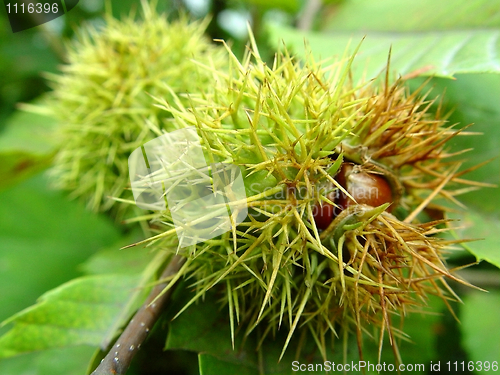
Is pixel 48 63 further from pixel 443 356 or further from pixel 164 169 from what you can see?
pixel 443 356

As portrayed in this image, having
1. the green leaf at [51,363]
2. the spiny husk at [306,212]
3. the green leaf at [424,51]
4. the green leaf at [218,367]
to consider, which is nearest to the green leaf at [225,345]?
the green leaf at [218,367]

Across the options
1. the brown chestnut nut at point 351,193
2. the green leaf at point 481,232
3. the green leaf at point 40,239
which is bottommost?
the green leaf at point 40,239

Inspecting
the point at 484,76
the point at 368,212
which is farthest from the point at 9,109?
the point at 484,76

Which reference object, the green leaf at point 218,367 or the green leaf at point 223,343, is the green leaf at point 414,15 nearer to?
the green leaf at point 223,343

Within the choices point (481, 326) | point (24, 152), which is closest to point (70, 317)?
point (24, 152)

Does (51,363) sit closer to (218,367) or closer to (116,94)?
(218,367)

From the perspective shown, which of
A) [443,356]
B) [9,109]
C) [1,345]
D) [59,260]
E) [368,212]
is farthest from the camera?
[9,109]
